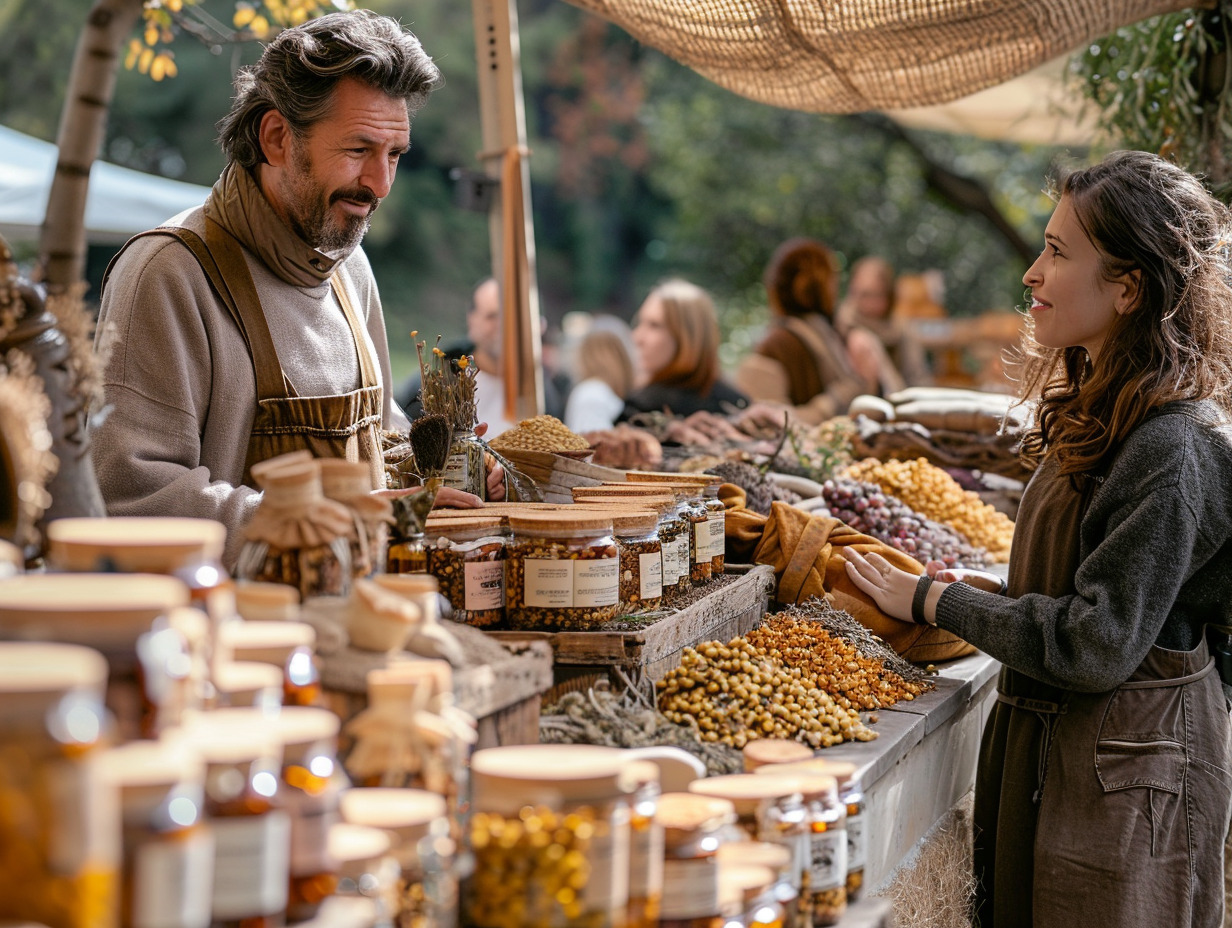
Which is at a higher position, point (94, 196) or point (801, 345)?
point (94, 196)

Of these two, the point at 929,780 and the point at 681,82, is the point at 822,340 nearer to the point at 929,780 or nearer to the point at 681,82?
the point at 929,780

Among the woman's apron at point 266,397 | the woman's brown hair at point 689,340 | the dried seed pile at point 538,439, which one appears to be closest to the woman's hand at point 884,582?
the dried seed pile at point 538,439

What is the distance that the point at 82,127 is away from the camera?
355cm

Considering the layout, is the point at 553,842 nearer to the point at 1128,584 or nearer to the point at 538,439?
the point at 1128,584

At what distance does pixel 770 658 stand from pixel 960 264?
1087 cm

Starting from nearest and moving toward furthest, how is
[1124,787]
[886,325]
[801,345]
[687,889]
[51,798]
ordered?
[51,798]
[687,889]
[1124,787]
[801,345]
[886,325]

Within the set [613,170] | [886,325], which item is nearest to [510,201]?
[886,325]

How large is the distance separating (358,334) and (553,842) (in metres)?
1.55

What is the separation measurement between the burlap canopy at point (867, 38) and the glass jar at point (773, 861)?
2.33 meters

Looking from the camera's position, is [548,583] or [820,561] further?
[820,561]

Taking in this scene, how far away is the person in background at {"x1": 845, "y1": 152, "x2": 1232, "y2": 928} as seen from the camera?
1893mm

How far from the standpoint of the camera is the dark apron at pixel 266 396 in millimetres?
2061

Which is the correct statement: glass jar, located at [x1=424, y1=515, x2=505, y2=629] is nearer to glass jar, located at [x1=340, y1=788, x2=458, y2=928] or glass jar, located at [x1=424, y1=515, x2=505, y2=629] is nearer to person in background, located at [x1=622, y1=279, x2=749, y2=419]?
glass jar, located at [x1=340, y1=788, x2=458, y2=928]

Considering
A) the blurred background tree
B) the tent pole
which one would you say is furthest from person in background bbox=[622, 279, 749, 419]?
the blurred background tree
